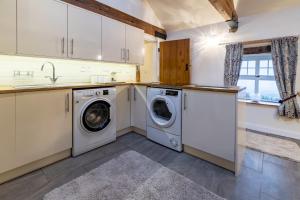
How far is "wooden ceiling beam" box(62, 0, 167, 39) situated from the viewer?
269cm

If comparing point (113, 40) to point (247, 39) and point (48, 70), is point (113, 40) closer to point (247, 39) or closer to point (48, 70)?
point (48, 70)

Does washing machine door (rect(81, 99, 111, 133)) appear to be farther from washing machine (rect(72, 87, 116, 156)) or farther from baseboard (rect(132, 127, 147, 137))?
baseboard (rect(132, 127, 147, 137))

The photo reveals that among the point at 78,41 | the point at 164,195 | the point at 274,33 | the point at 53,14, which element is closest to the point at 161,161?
Answer: the point at 164,195

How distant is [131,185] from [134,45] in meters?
2.66

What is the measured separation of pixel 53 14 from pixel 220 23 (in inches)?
131

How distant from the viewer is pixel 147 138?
287 cm

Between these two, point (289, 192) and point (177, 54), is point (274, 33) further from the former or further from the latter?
point (289, 192)

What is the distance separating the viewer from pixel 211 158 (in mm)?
2086

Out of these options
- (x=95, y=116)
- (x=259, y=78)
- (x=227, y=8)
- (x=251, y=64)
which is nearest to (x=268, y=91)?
(x=259, y=78)

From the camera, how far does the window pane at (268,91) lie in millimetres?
3344

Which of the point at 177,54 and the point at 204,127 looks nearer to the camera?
the point at 204,127

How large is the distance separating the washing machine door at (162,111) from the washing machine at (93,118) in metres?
0.66

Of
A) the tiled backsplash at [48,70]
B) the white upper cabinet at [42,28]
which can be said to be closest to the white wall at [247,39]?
the tiled backsplash at [48,70]

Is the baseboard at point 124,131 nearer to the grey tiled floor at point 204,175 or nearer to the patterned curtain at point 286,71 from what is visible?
the grey tiled floor at point 204,175
